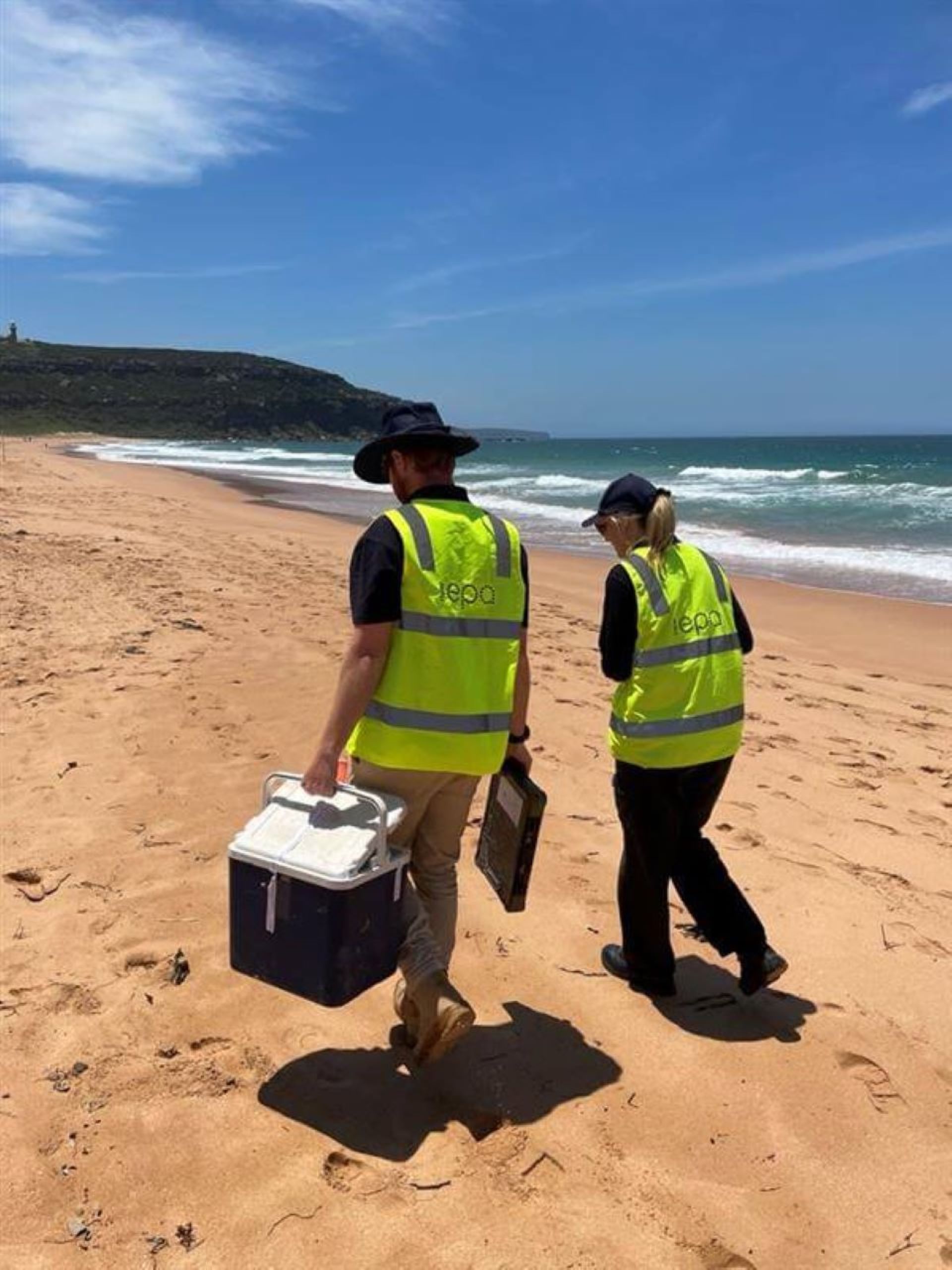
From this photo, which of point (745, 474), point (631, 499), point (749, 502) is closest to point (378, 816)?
point (631, 499)

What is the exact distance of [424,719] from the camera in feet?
9.00

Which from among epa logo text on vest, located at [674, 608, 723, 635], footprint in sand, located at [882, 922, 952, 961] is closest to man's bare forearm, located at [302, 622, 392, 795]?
epa logo text on vest, located at [674, 608, 723, 635]

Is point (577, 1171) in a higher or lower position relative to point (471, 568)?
lower

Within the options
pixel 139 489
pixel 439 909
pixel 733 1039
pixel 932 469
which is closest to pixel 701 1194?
pixel 733 1039

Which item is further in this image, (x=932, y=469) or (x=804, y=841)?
(x=932, y=469)

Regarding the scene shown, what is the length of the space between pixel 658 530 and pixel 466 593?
0.80 m

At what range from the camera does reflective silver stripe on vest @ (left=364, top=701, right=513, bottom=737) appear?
2.74 meters

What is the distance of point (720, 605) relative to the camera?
10.8ft

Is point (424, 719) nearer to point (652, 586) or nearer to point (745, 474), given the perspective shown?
point (652, 586)

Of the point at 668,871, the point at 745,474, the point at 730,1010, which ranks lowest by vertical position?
the point at 730,1010

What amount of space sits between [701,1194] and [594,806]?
2.56 m

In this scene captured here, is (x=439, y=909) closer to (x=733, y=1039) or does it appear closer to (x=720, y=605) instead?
(x=733, y=1039)

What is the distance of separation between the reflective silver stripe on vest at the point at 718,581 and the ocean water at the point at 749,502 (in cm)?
1056

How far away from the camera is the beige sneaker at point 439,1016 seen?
2.72 metres
